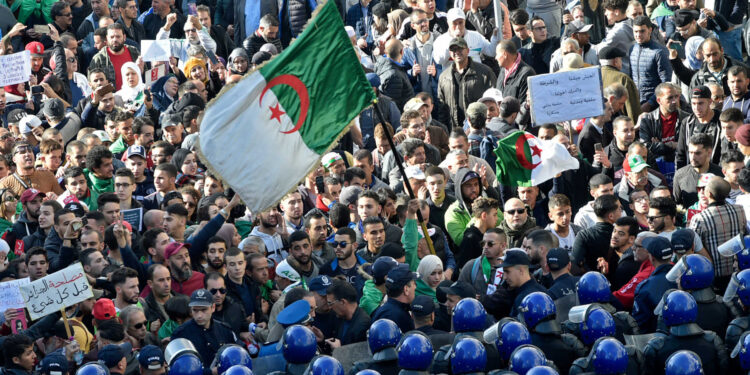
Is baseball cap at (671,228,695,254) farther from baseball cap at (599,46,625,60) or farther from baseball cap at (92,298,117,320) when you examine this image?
baseball cap at (599,46,625,60)

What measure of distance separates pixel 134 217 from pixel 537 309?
5012mm

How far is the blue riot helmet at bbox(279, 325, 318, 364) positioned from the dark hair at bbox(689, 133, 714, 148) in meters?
6.11

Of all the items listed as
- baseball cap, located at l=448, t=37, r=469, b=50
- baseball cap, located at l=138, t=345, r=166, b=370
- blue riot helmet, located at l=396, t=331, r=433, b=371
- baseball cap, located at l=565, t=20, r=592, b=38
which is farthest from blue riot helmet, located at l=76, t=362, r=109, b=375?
baseball cap, located at l=565, t=20, r=592, b=38

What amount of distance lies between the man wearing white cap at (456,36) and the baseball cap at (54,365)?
Result: 8.87m

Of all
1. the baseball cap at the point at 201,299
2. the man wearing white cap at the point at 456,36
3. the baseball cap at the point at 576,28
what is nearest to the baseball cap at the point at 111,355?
the baseball cap at the point at 201,299

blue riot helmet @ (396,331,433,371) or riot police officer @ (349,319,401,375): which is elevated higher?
blue riot helmet @ (396,331,433,371)

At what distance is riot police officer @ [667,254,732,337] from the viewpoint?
991 cm

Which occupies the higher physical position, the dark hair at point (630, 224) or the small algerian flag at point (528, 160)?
the dark hair at point (630, 224)

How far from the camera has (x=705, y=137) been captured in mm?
13945

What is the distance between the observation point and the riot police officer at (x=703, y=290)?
9.91m

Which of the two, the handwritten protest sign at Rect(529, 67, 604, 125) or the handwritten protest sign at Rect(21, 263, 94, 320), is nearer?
the handwritten protest sign at Rect(21, 263, 94, 320)

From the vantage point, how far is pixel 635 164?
45.0 feet

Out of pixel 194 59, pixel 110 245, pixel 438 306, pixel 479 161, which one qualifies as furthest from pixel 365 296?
pixel 194 59

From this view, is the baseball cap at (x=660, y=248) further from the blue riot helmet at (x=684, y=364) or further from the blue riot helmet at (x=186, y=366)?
the blue riot helmet at (x=186, y=366)
